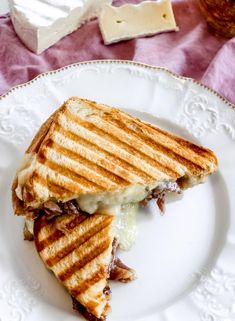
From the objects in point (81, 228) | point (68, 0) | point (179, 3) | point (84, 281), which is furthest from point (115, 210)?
point (179, 3)

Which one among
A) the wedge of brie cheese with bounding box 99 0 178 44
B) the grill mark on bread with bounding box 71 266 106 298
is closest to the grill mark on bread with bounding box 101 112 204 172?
the grill mark on bread with bounding box 71 266 106 298

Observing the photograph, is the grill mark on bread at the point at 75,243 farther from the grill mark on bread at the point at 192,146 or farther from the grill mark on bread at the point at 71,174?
the grill mark on bread at the point at 192,146

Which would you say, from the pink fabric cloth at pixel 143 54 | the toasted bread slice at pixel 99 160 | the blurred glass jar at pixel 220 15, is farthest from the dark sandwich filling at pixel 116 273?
the blurred glass jar at pixel 220 15

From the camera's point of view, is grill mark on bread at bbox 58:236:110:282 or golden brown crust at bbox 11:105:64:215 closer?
grill mark on bread at bbox 58:236:110:282

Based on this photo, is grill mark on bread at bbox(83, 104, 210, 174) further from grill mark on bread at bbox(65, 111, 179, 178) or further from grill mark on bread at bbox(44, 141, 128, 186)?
grill mark on bread at bbox(44, 141, 128, 186)

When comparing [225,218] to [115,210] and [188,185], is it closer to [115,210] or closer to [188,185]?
[188,185]

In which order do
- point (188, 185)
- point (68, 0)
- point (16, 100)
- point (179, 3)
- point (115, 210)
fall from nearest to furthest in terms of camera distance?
point (115, 210), point (188, 185), point (16, 100), point (68, 0), point (179, 3)

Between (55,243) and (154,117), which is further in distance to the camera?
(154,117)
